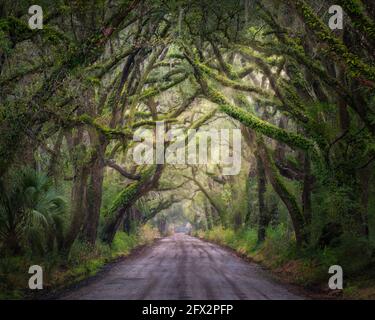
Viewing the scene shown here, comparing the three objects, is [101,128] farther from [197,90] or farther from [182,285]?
[197,90]

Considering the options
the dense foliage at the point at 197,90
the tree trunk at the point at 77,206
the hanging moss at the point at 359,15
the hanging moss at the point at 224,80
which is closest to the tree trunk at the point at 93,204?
the dense foliage at the point at 197,90

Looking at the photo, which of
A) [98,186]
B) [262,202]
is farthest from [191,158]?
[98,186]

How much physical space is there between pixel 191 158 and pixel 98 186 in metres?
Result: 22.5

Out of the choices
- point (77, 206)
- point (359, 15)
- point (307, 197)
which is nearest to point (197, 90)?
point (307, 197)

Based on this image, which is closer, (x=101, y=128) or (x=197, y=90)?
(x=101, y=128)

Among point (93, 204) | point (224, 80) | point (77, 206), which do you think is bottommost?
point (77, 206)

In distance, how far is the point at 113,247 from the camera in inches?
1161

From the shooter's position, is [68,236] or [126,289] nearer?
[126,289]

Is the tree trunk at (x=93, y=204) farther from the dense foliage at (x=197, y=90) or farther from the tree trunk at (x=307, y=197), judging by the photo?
the tree trunk at (x=307, y=197)

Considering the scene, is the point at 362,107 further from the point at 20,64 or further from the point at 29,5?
the point at 20,64

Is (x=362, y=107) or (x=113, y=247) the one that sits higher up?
(x=362, y=107)

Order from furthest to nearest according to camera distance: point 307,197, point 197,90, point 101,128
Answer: point 197,90 < point 307,197 < point 101,128

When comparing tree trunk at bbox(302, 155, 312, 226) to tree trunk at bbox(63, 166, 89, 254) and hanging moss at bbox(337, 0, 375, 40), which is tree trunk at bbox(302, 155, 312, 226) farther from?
hanging moss at bbox(337, 0, 375, 40)

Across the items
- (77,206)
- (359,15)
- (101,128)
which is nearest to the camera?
(359,15)
